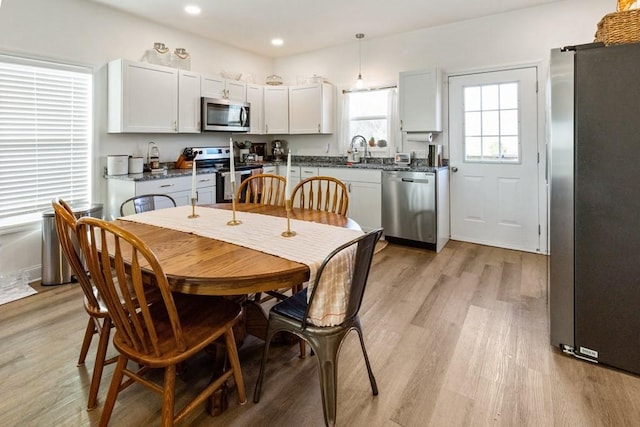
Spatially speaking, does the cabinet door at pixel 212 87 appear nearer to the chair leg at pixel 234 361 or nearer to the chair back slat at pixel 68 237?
the chair back slat at pixel 68 237

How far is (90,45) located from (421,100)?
11.9 feet

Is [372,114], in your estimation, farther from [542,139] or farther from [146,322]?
[146,322]

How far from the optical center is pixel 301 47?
212 inches

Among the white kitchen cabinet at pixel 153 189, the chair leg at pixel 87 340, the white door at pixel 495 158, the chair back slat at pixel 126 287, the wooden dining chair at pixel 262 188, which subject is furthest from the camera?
the white door at pixel 495 158

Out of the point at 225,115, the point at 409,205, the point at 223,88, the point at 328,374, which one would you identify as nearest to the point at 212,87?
the point at 223,88

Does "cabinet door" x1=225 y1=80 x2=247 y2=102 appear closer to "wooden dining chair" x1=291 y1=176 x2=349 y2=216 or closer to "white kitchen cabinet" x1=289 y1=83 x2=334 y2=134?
"white kitchen cabinet" x1=289 y1=83 x2=334 y2=134

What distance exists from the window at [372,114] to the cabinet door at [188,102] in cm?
212

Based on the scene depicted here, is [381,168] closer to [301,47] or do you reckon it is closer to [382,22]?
[382,22]

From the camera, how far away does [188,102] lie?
170 inches

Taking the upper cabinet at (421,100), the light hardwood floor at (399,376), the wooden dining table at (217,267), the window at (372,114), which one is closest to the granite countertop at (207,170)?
the window at (372,114)

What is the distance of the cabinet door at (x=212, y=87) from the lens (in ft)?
14.7

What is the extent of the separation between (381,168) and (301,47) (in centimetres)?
235

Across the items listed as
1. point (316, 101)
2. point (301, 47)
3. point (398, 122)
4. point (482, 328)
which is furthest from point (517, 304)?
point (301, 47)

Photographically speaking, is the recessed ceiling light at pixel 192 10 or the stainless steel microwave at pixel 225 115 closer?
the recessed ceiling light at pixel 192 10
